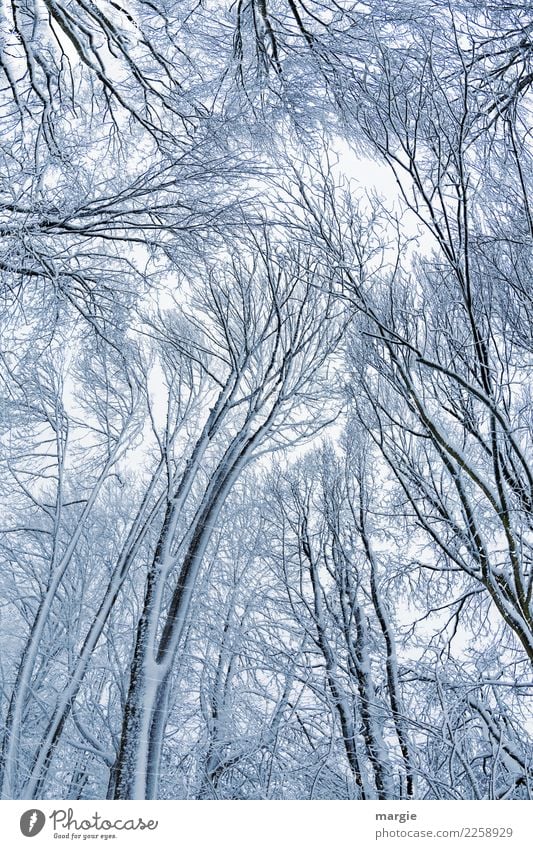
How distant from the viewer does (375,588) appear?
432cm

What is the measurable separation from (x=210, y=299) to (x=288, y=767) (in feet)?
9.60

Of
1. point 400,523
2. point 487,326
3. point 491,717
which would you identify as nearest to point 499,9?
point 487,326

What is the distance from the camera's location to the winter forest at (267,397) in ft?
8.27

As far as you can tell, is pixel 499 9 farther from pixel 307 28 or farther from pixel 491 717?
pixel 491 717

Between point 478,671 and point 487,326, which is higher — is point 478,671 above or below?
below

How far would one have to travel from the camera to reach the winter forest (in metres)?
2.52

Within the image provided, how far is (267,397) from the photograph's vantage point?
4.21 m
